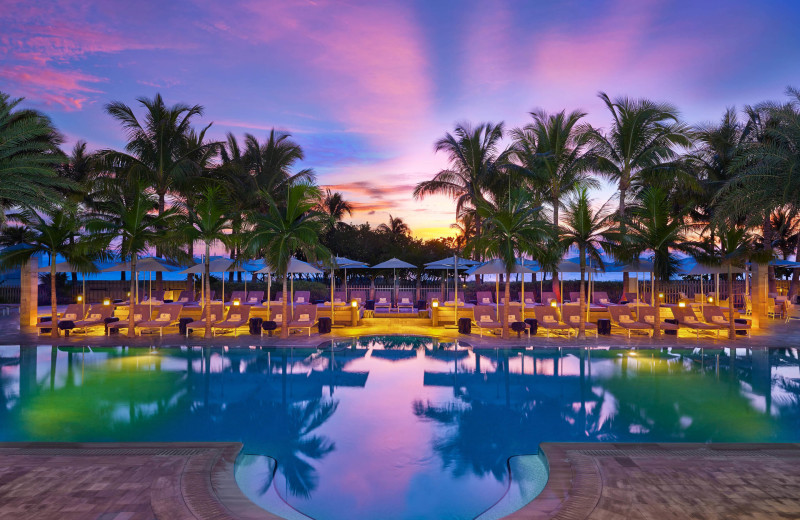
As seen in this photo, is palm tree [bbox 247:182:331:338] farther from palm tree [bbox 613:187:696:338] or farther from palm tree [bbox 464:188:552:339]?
palm tree [bbox 613:187:696:338]

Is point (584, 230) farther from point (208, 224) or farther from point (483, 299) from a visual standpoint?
point (208, 224)

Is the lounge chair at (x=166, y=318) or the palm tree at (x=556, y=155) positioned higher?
the palm tree at (x=556, y=155)

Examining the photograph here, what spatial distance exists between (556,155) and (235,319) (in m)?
16.0

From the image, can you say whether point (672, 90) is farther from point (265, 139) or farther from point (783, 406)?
point (265, 139)

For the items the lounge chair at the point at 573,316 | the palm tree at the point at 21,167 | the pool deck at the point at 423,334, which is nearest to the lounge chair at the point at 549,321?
the lounge chair at the point at 573,316

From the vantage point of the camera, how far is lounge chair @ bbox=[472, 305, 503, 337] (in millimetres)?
15141

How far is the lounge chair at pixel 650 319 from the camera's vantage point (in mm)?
14945

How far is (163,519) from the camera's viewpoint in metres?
3.79

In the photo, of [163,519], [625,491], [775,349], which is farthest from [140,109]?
[775,349]

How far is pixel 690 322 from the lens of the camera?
15.1m

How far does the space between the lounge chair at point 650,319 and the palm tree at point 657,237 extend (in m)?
0.39

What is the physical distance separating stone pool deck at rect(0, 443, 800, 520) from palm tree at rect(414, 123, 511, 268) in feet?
61.2

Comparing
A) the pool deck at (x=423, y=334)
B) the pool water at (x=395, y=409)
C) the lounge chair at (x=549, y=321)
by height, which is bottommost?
the pool water at (x=395, y=409)

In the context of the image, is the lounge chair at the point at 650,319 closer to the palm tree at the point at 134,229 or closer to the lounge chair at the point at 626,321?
the lounge chair at the point at 626,321
